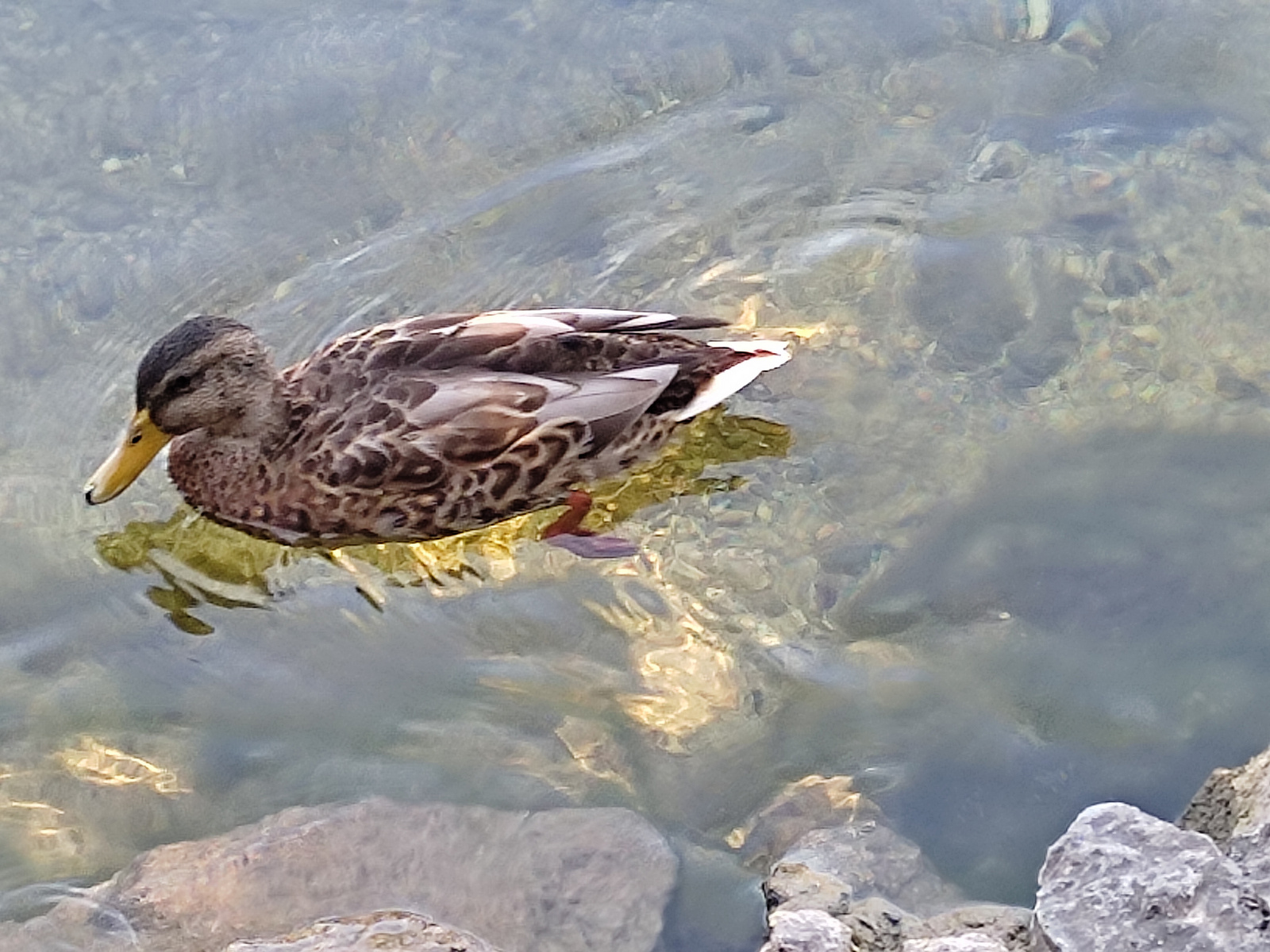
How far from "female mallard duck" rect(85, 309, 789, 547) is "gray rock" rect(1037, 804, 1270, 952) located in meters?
2.17

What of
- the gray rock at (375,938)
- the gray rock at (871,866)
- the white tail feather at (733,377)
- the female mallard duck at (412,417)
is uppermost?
the female mallard duck at (412,417)

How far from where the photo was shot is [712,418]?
566 cm

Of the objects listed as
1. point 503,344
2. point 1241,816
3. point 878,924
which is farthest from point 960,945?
point 503,344

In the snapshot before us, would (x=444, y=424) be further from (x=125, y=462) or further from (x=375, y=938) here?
(x=375, y=938)

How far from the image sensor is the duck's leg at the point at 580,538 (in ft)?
17.1

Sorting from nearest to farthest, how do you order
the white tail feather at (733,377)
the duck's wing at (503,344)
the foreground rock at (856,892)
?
the foreground rock at (856,892)
the duck's wing at (503,344)
the white tail feather at (733,377)

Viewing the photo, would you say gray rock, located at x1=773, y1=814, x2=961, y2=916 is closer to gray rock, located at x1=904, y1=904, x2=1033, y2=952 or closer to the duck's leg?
gray rock, located at x1=904, y1=904, x2=1033, y2=952

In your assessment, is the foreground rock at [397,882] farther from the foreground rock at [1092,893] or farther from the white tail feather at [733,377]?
the white tail feather at [733,377]

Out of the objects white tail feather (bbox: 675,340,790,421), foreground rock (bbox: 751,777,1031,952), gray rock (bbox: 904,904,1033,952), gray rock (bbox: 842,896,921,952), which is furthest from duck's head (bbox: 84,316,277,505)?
gray rock (bbox: 904,904,1033,952)

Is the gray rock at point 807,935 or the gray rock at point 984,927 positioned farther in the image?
the gray rock at point 984,927

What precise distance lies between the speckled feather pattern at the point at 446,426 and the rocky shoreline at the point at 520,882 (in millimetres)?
1008

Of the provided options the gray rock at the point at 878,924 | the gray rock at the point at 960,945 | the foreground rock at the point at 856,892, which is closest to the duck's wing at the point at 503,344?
the foreground rock at the point at 856,892

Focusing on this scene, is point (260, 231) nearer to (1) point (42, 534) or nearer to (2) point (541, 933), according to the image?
(1) point (42, 534)

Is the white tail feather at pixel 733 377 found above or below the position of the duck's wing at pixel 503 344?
below
